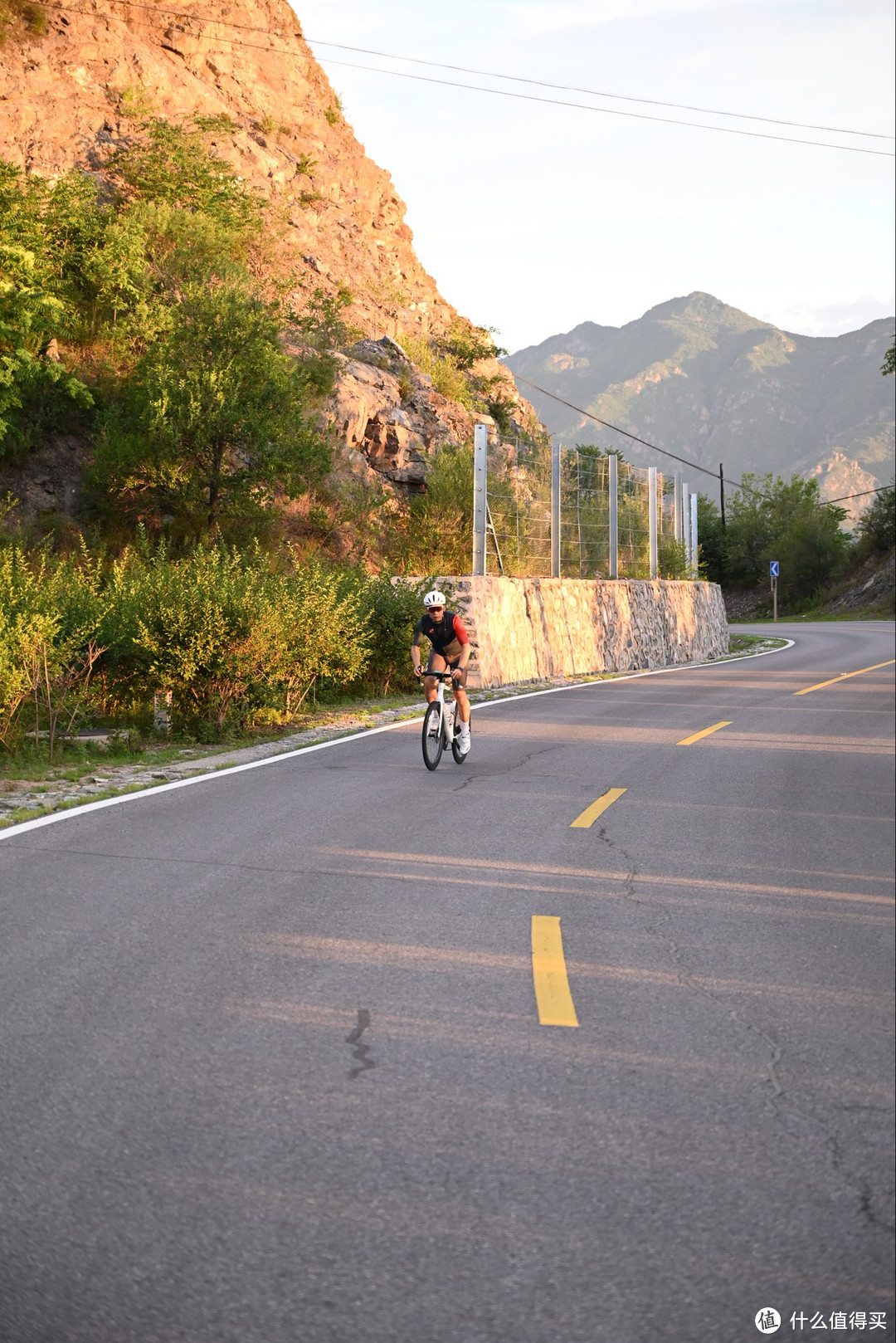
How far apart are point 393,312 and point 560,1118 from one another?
49.0 meters

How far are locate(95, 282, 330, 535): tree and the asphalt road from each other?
20288 mm

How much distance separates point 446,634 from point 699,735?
153 inches

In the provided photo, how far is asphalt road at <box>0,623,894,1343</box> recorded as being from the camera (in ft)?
10.2

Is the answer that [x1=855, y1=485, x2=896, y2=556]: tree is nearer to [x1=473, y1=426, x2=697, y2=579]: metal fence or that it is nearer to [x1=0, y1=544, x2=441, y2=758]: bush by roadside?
[x1=473, y1=426, x2=697, y2=579]: metal fence

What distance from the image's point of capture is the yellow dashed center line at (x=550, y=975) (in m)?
5.14

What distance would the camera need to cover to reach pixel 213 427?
28141 millimetres

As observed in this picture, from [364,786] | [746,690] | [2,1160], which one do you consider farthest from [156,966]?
[746,690]

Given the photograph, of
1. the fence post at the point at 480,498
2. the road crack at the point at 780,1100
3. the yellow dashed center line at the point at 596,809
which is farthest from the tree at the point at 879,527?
the road crack at the point at 780,1100

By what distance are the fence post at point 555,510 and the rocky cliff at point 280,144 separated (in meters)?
9.33

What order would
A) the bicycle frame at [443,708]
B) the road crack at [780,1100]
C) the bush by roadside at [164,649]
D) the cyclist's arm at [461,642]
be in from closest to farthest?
the road crack at [780,1100] < the bicycle frame at [443,708] < the cyclist's arm at [461,642] < the bush by roadside at [164,649]

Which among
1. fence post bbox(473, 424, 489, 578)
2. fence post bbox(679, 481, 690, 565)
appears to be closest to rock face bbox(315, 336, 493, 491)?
fence post bbox(679, 481, 690, 565)

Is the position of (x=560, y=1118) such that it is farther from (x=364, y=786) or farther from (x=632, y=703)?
(x=632, y=703)

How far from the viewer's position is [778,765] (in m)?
12.8

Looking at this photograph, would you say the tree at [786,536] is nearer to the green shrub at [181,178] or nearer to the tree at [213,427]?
the green shrub at [181,178]
